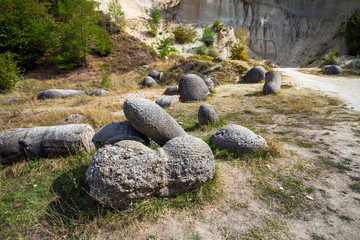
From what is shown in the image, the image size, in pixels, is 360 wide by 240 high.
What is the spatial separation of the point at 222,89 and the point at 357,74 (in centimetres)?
1138

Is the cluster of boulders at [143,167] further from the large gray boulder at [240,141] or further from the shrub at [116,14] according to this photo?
the shrub at [116,14]

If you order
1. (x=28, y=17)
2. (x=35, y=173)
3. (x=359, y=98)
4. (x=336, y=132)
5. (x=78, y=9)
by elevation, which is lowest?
(x=35, y=173)

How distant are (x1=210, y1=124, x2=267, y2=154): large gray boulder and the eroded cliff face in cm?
2436

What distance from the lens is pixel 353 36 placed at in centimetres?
1828

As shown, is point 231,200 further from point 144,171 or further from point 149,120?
point 149,120

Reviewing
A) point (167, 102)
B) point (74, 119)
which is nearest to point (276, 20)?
point (167, 102)

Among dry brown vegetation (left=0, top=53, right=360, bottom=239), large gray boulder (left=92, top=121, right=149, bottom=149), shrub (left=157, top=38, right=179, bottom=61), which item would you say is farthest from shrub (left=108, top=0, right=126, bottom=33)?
dry brown vegetation (left=0, top=53, right=360, bottom=239)

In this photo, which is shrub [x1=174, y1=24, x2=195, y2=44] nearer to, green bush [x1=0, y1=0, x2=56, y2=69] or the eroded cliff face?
the eroded cliff face

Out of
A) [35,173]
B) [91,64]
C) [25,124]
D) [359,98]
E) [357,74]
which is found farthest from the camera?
[91,64]

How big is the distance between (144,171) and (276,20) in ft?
104

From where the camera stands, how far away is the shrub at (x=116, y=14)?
57.0ft

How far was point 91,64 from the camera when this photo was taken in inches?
582

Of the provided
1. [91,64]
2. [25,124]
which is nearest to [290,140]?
[25,124]

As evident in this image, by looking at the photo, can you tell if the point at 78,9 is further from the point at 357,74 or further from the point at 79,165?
the point at 357,74
